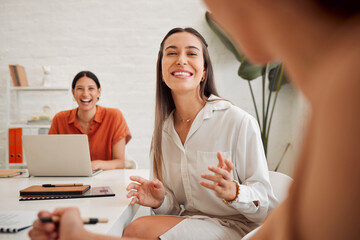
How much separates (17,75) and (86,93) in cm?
174

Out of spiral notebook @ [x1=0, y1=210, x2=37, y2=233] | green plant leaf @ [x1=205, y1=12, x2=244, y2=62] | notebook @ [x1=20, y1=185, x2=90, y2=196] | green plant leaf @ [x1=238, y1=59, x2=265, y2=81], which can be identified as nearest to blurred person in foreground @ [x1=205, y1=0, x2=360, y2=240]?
spiral notebook @ [x1=0, y1=210, x2=37, y2=233]

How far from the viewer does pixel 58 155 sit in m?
1.79

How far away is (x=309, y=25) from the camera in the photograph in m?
0.27

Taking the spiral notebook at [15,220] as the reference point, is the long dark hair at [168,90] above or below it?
above

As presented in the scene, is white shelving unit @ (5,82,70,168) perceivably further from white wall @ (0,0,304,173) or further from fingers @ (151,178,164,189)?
fingers @ (151,178,164,189)

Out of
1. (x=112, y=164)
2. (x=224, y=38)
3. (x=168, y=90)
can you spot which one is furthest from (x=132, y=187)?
(x=224, y=38)

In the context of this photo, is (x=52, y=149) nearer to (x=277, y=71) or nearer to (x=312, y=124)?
(x=312, y=124)

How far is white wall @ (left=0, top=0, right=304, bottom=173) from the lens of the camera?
412 cm

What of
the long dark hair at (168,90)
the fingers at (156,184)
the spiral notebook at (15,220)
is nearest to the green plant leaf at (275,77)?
the long dark hair at (168,90)

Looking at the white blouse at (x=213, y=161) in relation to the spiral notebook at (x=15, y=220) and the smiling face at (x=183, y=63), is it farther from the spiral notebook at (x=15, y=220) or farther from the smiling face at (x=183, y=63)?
the spiral notebook at (x=15, y=220)

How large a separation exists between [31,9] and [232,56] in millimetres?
2889

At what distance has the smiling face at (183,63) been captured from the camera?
5.19 ft

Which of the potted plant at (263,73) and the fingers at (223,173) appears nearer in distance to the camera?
the fingers at (223,173)

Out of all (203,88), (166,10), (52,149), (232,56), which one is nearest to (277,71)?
(232,56)
